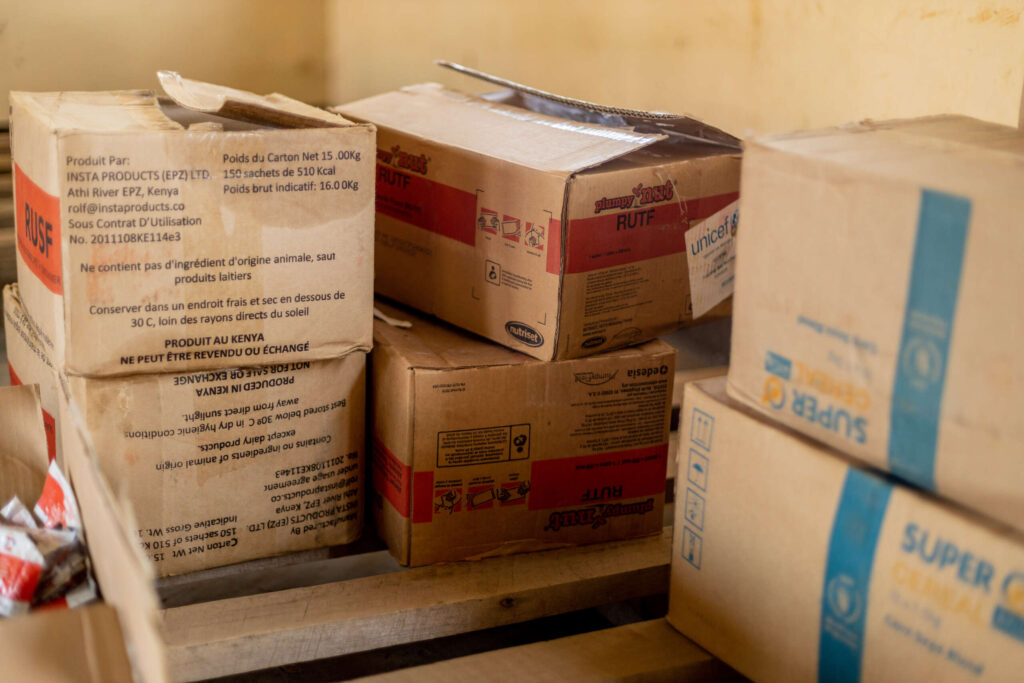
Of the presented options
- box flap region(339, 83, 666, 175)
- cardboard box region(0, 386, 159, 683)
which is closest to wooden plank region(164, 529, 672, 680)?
cardboard box region(0, 386, 159, 683)

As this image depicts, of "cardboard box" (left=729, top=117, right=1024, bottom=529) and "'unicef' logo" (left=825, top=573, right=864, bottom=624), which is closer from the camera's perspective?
"cardboard box" (left=729, top=117, right=1024, bottom=529)

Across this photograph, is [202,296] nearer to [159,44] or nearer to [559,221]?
[559,221]

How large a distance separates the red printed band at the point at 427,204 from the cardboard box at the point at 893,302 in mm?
565

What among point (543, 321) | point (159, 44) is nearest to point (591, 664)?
point (543, 321)

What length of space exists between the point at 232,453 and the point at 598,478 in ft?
1.77

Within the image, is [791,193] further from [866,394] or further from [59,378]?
→ [59,378]

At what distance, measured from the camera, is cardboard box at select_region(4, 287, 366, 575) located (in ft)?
4.24

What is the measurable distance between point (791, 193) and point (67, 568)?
0.83m

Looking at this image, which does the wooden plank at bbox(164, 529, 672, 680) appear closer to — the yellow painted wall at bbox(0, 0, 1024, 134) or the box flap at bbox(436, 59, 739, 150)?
the box flap at bbox(436, 59, 739, 150)

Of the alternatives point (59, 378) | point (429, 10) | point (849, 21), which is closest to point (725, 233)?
point (849, 21)

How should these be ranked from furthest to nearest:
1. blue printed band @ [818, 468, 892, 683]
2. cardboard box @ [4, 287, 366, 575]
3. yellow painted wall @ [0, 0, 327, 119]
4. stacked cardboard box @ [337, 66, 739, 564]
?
yellow painted wall @ [0, 0, 327, 119]
stacked cardboard box @ [337, 66, 739, 564]
cardboard box @ [4, 287, 366, 575]
blue printed band @ [818, 468, 892, 683]

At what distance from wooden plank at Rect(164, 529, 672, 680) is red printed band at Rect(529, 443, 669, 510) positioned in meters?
0.08

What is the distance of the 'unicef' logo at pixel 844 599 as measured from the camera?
38.3 inches

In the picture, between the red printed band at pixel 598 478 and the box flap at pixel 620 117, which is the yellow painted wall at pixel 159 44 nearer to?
the box flap at pixel 620 117
